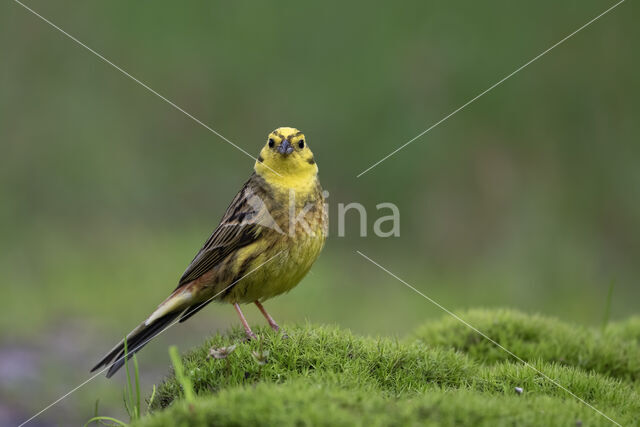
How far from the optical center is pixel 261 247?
17.0ft

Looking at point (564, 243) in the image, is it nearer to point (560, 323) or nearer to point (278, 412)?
point (560, 323)

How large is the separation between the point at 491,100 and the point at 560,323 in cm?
474

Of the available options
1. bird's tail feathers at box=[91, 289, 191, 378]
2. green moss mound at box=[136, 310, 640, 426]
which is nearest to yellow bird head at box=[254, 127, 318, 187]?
bird's tail feathers at box=[91, 289, 191, 378]

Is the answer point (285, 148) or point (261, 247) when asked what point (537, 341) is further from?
point (285, 148)

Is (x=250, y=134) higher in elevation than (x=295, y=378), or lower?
higher

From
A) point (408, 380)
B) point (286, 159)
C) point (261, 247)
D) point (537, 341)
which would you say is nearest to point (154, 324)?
point (261, 247)

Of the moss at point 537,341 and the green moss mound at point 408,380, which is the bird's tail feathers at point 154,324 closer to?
the green moss mound at point 408,380

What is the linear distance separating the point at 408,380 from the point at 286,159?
216 cm

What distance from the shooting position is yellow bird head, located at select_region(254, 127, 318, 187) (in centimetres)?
545

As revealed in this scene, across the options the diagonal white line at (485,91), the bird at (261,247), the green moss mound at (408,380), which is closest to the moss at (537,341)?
the green moss mound at (408,380)

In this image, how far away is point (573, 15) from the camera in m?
10.0

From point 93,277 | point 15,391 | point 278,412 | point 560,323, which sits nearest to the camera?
point 278,412

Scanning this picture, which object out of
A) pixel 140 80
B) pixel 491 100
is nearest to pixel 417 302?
pixel 491 100

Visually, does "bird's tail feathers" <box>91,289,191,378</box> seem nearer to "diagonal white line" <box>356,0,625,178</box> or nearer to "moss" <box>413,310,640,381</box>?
"moss" <box>413,310,640,381</box>
